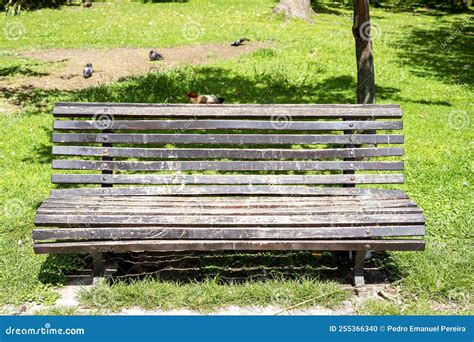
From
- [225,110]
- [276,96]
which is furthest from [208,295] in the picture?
[276,96]

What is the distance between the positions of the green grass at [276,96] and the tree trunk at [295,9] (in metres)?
0.62

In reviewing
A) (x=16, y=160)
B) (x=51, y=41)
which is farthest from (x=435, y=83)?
(x=51, y=41)

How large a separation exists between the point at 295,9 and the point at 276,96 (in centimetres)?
978

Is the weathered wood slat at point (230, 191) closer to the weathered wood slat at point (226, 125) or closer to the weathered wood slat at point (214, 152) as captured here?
the weathered wood slat at point (214, 152)

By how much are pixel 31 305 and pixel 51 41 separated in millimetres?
11336

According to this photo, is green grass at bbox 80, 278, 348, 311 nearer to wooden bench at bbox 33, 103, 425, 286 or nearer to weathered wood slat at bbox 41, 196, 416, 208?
wooden bench at bbox 33, 103, 425, 286

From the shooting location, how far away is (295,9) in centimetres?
1769

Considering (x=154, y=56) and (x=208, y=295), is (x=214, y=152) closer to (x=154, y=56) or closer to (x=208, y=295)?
(x=208, y=295)

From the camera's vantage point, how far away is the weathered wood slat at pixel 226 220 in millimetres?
3807

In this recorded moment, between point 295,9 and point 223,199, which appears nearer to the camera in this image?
point 223,199

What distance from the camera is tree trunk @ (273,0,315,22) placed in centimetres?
1748

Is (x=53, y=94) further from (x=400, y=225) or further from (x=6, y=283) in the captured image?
(x=400, y=225)

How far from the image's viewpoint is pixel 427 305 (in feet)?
12.6

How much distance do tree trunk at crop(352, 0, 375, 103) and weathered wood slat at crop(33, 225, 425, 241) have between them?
8.50 feet
